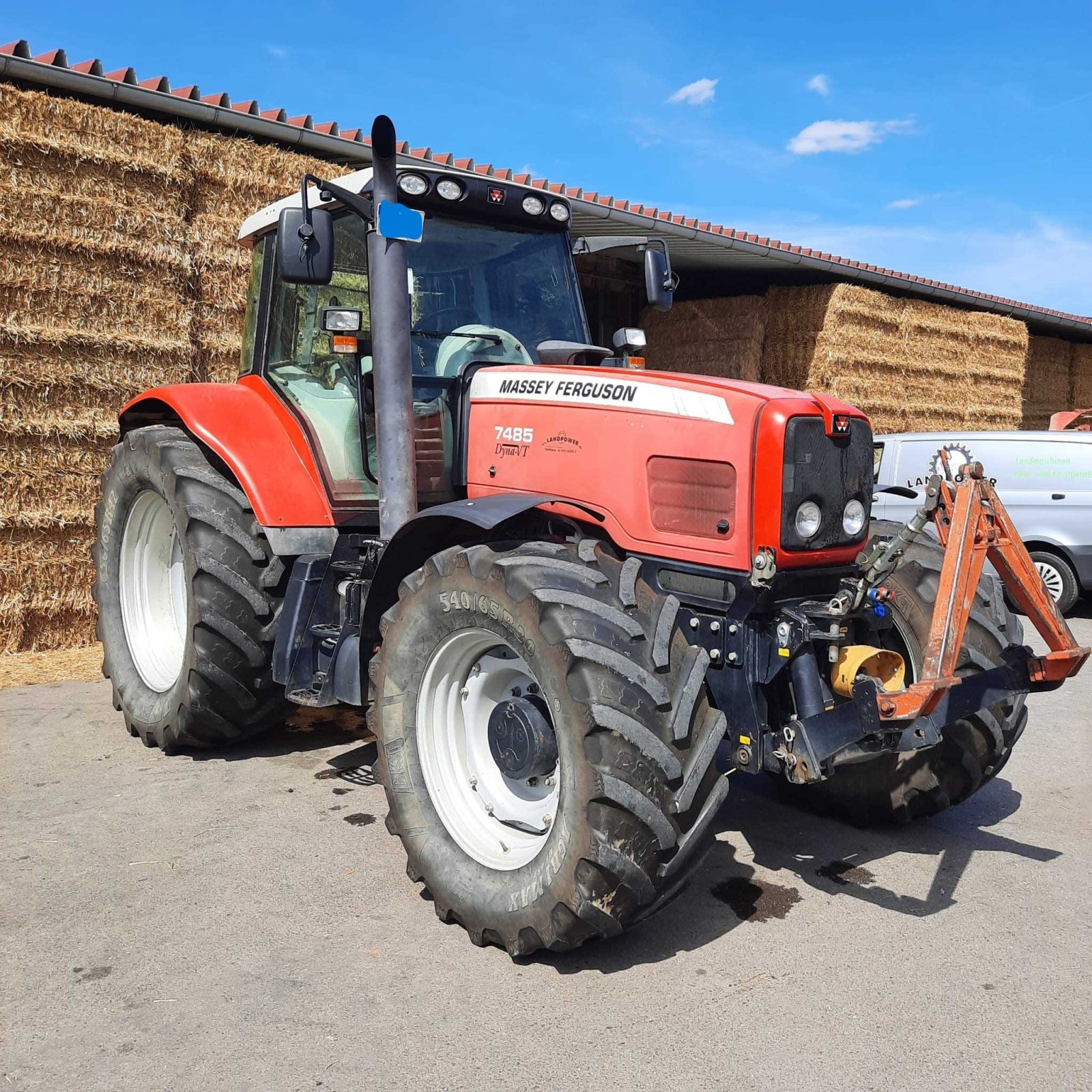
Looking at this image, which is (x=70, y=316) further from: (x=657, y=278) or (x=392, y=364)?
(x=657, y=278)

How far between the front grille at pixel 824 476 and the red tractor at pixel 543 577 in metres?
0.01

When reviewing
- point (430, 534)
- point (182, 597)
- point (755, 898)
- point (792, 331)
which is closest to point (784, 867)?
point (755, 898)

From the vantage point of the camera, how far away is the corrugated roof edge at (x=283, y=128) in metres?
6.27

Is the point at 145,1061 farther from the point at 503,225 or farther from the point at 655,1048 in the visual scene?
the point at 503,225

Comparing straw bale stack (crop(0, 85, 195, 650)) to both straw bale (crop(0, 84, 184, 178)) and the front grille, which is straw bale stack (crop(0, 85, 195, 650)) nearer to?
straw bale (crop(0, 84, 184, 178))

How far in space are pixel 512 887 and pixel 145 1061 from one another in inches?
39.7

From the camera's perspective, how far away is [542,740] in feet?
10.2

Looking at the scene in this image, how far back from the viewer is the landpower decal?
3.16 meters

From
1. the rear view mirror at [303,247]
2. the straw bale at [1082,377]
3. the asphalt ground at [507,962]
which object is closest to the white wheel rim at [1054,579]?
the asphalt ground at [507,962]

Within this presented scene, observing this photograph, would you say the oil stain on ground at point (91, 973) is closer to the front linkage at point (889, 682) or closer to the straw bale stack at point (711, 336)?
the front linkage at point (889, 682)

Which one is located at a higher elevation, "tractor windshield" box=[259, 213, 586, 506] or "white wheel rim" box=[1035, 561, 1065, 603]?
"tractor windshield" box=[259, 213, 586, 506]

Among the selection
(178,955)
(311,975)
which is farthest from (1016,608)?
(178,955)

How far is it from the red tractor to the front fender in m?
0.01

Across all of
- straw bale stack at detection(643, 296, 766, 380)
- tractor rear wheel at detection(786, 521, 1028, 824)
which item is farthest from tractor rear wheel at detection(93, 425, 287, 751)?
straw bale stack at detection(643, 296, 766, 380)
